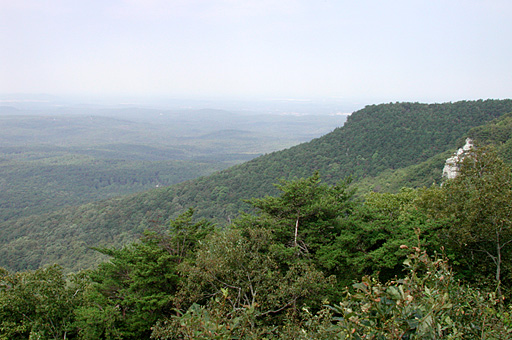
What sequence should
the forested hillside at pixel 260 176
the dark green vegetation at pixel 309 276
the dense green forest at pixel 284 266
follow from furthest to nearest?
1. the forested hillside at pixel 260 176
2. the dense green forest at pixel 284 266
3. the dark green vegetation at pixel 309 276

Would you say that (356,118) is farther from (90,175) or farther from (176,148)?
(176,148)

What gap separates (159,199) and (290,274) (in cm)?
5165

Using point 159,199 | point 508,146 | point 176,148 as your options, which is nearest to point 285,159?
point 159,199

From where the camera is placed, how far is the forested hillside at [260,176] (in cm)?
4703

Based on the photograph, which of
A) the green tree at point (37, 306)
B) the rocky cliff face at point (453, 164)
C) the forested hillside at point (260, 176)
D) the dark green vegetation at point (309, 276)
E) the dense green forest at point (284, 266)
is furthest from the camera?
the forested hillside at point (260, 176)

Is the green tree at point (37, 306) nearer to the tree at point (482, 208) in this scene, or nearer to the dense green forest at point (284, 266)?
the dense green forest at point (284, 266)

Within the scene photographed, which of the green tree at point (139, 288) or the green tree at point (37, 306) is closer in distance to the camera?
the green tree at point (37, 306)

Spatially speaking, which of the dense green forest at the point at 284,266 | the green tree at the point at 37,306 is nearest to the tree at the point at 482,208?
the dense green forest at the point at 284,266

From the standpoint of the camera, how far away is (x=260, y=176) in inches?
2181

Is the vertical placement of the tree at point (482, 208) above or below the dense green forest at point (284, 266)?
above

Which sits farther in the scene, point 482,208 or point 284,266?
point 284,266

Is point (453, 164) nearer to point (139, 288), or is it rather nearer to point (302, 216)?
point (302, 216)

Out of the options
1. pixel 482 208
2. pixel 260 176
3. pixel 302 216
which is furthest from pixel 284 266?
pixel 260 176

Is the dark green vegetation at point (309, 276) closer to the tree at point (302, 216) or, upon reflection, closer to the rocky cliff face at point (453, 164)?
the tree at point (302, 216)
